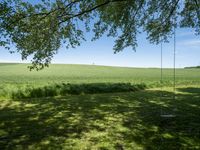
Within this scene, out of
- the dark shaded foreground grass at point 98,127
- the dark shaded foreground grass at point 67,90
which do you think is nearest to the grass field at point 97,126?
the dark shaded foreground grass at point 98,127

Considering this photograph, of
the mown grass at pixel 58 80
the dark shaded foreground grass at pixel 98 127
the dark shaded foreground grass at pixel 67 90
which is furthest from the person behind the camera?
the mown grass at pixel 58 80

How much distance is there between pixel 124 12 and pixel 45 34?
455 centimetres

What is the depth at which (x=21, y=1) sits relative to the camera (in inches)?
519

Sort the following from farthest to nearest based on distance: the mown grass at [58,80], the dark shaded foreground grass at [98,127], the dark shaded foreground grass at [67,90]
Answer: the mown grass at [58,80] < the dark shaded foreground grass at [67,90] < the dark shaded foreground grass at [98,127]

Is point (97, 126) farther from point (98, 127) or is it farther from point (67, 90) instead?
point (67, 90)

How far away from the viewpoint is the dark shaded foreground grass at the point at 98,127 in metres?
7.42

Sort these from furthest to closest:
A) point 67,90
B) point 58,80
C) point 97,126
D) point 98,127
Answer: point 58,80
point 67,90
point 97,126
point 98,127

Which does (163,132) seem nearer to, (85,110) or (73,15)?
(85,110)

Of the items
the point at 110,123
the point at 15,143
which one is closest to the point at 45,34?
the point at 110,123

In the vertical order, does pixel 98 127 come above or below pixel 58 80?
below

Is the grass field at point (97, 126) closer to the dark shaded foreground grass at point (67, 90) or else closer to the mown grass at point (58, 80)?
the dark shaded foreground grass at point (67, 90)

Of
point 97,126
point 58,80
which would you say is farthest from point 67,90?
point 58,80

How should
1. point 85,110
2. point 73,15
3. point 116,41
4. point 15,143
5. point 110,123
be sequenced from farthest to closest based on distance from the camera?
point 116,41 → point 73,15 → point 85,110 → point 110,123 → point 15,143

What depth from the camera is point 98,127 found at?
9234 millimetres
